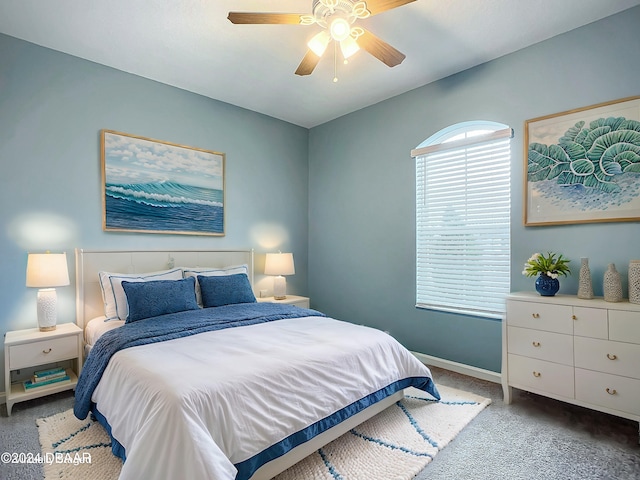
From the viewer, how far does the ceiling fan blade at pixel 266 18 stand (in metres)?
1.95

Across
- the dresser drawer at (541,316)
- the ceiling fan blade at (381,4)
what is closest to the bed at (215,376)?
the dresser drawer at (541,316)

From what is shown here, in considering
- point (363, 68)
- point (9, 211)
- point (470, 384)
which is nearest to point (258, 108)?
point (363, 68)

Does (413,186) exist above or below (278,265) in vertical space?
above

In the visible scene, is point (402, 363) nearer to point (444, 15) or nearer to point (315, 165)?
point (444, 15)

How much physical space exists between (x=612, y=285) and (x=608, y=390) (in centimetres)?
65

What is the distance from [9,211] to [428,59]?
3579 millimetres

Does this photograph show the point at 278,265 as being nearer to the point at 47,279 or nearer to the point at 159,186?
the point at 159,186

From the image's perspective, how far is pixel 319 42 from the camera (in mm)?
2182

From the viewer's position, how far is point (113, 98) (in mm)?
3219

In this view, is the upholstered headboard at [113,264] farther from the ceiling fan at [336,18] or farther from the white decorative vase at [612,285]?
the white decorative vase at [612,285]

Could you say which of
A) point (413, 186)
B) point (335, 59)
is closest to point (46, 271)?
point (335, 59)

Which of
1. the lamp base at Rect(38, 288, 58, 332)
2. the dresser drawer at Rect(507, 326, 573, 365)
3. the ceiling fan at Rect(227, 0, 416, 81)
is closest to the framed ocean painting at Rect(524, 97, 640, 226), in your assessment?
the dresser drawer at Rect(507, 326, 573, 365)

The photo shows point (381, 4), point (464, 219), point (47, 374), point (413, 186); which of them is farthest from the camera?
point (413, 186)

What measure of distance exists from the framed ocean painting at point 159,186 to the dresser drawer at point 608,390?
3.39 metres
